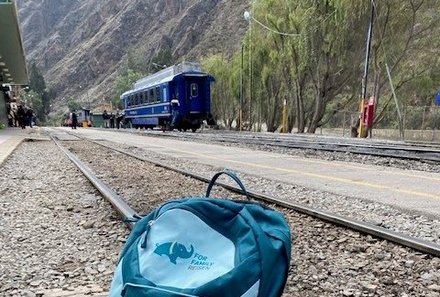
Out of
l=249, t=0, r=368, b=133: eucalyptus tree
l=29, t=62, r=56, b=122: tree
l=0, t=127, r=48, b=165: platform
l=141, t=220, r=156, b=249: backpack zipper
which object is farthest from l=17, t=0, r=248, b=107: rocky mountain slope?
l=141, t=220, r=156, b=249: backpack zipper

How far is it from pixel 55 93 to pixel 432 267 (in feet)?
478

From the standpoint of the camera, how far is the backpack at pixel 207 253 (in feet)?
5.66

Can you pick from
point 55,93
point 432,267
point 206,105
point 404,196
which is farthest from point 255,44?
point 55,93

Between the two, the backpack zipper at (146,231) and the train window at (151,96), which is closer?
the backpack zipper at (146,231)

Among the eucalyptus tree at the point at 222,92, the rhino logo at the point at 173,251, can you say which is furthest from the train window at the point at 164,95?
the rhino logo at the point at 173,251

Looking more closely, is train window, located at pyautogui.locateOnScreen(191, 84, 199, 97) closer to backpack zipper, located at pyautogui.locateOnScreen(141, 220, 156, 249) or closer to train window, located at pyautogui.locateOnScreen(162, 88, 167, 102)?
train window, located at pyautogui.locateOnScreen(162, 88, 167, 102)

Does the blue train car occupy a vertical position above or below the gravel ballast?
above

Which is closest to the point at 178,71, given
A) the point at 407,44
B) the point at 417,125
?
the point at 417,125

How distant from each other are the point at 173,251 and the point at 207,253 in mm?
139

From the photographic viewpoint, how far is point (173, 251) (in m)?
1.83

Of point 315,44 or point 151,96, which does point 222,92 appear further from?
point 315,44

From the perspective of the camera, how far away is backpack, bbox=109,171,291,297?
1.73m

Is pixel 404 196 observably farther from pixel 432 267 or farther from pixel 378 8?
pixel 378 8

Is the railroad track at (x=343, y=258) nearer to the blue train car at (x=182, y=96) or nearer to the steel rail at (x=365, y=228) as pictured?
the steel rail at (x=365, y=228)
